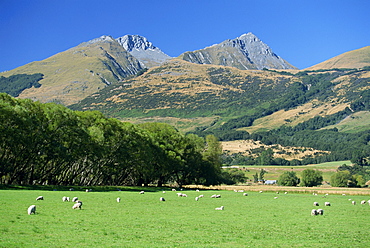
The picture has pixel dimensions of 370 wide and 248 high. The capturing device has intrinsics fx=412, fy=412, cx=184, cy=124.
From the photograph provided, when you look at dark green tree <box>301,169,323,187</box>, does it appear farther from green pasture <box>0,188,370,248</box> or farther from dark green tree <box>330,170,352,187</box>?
green pasture <box>0,188,370,248</box>

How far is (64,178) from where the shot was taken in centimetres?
9656

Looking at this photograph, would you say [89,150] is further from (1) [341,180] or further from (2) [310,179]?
(1) [341,180]

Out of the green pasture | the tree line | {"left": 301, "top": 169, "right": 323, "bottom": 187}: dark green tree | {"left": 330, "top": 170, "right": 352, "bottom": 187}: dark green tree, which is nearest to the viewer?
the green pasture

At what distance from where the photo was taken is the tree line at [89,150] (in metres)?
71.4

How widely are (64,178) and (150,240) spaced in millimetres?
78155

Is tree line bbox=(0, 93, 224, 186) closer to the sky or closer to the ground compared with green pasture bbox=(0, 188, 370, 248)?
closer to the sky

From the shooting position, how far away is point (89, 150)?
84625mm

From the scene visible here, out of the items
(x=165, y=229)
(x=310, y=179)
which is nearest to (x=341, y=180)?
(x=310, y=179)

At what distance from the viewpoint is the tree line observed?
71.4 metres

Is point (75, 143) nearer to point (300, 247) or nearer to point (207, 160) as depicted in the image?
point (207, 160)

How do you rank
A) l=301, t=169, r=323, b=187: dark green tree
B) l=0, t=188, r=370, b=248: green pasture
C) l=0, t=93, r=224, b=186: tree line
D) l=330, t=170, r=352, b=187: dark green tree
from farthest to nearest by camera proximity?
l=301, t=169, r=323, b=187: dark green tree → l=330, t=170, r=352, b=187: dark green tree → l=0, t=93, r=224, b=186: tree line → l=0, t=188, r=370, b=248: green pasture

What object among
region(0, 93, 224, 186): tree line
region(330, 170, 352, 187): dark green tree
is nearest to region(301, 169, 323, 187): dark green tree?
region(330, 170, 352, 187): dark green tree

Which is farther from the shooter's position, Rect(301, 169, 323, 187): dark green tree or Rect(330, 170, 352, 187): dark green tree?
Rect(301, 169, 323, 187): dark green tree

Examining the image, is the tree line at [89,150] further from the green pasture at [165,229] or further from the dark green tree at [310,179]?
the dark green tree at [310,179]
